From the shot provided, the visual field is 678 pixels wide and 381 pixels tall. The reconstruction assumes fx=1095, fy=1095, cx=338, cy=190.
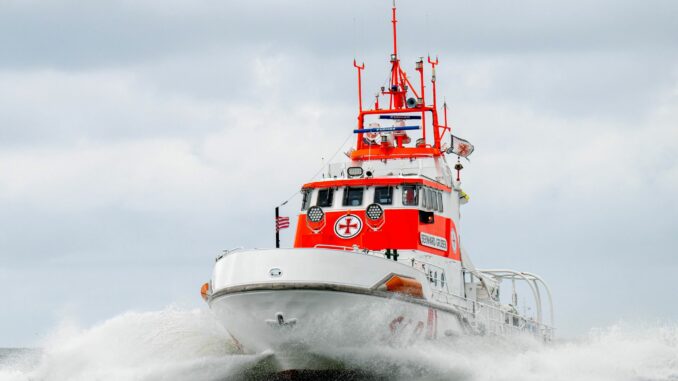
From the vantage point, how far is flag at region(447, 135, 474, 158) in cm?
3103

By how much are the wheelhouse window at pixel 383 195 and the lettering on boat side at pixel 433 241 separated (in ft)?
3.90

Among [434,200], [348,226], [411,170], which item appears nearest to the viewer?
[348,226]

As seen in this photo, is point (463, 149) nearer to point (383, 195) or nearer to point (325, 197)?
point (383, 195)

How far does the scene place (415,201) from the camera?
26.7 meters

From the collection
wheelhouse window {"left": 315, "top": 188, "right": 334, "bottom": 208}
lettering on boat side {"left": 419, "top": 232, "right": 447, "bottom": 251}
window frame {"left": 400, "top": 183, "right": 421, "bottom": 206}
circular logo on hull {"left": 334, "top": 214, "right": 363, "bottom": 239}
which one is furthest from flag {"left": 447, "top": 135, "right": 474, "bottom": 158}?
circular logo on hull {"left": 334, "top": 214, "right": 363, "bottom": 239}

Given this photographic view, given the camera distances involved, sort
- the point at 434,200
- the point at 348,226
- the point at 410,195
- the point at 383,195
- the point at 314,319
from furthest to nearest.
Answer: the point at 434,200, the point at 383,195, the point at 410,195, the point at 348,226, the point at 314,319

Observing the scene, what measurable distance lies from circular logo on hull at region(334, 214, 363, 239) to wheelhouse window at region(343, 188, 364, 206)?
0.50 metres

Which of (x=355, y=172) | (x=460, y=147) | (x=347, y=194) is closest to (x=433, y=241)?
(x=347, y=194)

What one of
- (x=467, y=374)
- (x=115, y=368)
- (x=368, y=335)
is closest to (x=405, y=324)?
(x=368, y=335)

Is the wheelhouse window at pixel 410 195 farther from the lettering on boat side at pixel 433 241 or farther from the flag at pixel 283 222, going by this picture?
the flag at pixel 283 222

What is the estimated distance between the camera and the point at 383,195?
26891 millimetres

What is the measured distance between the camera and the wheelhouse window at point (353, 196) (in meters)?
26.9

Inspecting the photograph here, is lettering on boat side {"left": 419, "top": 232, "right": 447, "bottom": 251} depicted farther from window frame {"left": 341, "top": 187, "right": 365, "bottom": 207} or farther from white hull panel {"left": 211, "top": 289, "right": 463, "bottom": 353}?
white hull panel {"left": 211, "top": 289, "right": 463, "bottom": 353}

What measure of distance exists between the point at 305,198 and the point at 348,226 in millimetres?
1916
